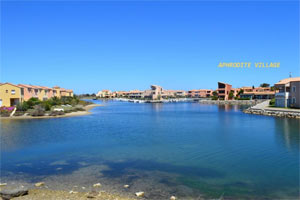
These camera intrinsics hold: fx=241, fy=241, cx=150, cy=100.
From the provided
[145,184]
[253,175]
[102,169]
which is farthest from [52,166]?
[253,175]

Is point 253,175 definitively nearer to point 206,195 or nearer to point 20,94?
point 206,195

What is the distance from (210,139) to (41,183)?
16.2 m

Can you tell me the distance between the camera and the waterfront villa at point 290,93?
1868 inches

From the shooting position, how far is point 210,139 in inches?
928

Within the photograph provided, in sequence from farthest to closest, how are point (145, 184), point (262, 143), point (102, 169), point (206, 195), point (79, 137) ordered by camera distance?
1. point (79, 137)
2. point (262, 143)
3. point (102, 169)
4. point (145, 184)
5. point (206, 195)

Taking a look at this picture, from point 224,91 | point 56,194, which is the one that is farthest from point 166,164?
point 224,91

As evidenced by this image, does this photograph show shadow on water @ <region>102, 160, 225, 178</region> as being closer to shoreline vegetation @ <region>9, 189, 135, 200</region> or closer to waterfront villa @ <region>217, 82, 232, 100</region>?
shoreline vegetation @ <region>9, 189, 135, 200</region>

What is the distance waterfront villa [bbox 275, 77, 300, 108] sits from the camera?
47438 millimetres

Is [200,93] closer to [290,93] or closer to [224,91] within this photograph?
[224,91]

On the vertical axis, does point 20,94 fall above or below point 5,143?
above

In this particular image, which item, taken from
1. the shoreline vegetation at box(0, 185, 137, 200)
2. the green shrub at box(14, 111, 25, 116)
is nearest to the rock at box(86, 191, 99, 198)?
the shoreline vegetation at box(0, 185, 137, 200)

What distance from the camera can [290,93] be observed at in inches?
1949

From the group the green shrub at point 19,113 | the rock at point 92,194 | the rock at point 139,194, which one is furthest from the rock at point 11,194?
the green shrub at point 19,113

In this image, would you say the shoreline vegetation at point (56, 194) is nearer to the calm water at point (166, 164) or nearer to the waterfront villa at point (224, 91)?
the calm water at point (166, 164)
